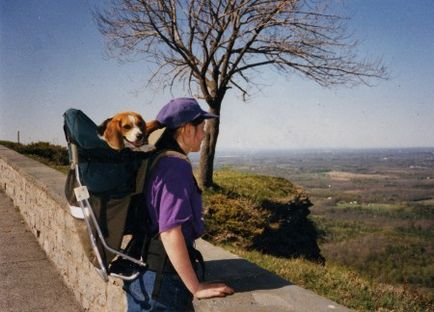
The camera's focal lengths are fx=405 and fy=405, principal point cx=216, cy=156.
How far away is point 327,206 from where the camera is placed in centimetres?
14612

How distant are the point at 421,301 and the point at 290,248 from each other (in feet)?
20.2

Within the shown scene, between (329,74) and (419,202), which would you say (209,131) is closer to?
(329,74)

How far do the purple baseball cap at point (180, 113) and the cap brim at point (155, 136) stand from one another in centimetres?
4

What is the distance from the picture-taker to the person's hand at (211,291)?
1954mm

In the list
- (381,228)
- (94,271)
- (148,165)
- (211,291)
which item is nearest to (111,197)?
(148,165)

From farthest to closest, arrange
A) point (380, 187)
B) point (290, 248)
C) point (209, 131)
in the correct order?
point (380, 187)
point (209, 131)
point (290, 248)

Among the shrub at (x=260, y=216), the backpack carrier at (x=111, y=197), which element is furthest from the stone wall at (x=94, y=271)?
the shrub at (x=260, y=216)

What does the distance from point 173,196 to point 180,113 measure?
1.48ft

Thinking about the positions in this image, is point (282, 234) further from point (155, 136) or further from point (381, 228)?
point (381, 228)

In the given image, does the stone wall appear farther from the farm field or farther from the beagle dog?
the farm field

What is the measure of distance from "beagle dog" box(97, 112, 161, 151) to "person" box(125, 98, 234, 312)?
7.1 inches

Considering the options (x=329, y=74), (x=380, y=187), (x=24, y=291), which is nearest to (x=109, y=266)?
(x=24, y=291)

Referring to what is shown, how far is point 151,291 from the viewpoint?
2.04 m

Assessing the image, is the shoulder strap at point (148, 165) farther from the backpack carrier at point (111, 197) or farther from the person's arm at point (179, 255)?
the person's arm at point (179, 255)
